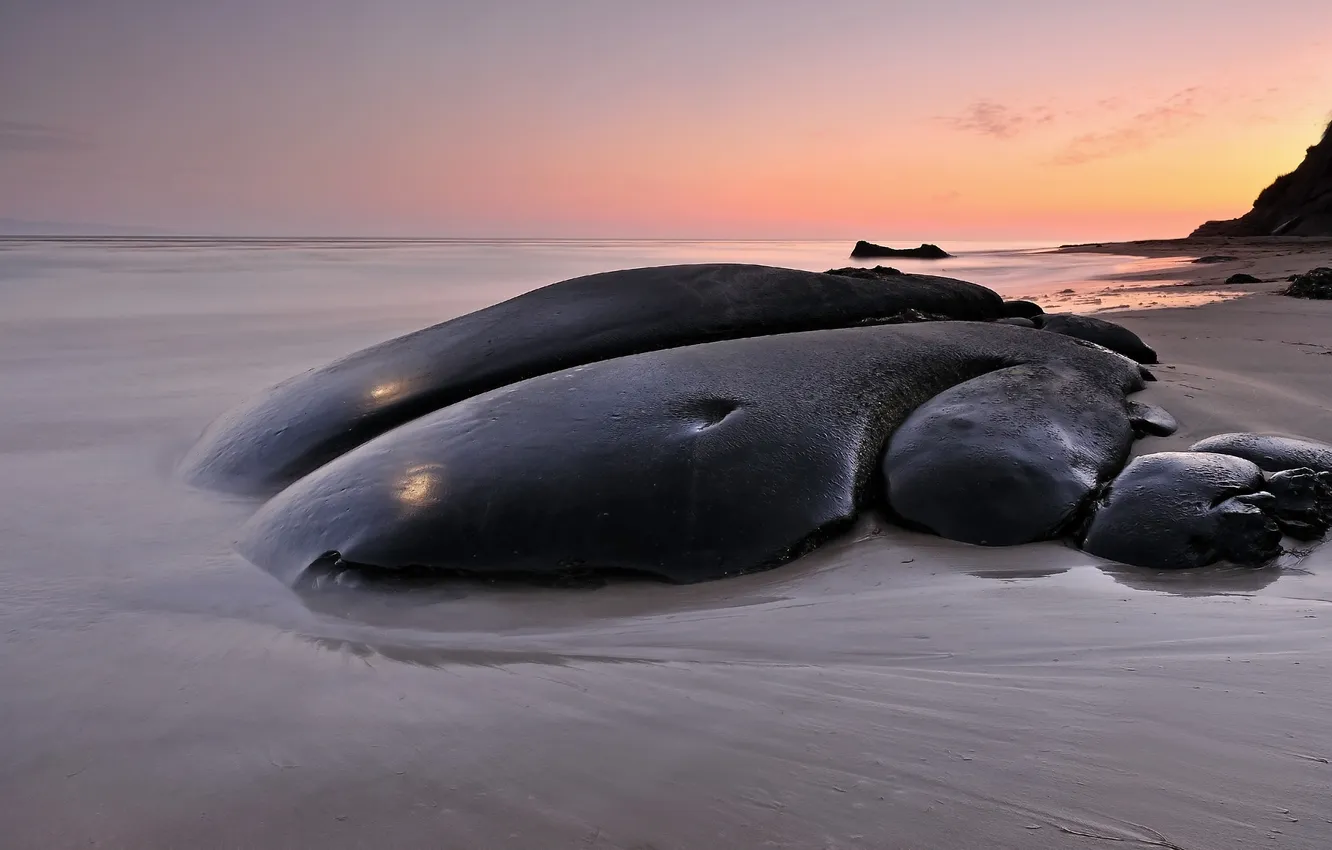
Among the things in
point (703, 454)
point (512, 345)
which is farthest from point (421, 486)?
point (512, 345)

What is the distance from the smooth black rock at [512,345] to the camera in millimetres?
3885

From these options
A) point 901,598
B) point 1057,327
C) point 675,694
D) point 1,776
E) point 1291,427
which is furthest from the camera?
point 1057,327

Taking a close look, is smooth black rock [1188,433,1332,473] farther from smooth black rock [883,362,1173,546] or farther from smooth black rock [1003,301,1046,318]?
smooth black rock [1003,301,1046,318]

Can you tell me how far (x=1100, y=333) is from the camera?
18.7 ft

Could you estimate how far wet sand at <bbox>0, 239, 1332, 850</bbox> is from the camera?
155cm

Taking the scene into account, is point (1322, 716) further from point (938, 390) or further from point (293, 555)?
point (293, 555)

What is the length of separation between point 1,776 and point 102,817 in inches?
12.7

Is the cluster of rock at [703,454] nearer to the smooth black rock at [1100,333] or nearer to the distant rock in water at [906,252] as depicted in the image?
the smooth black rock at [1100,333]

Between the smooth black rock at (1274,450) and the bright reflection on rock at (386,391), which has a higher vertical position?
the bright reflection on rock at (386,391)

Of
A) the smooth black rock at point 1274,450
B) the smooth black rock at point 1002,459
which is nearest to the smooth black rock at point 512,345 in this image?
the smooth black rock at point 1002,459

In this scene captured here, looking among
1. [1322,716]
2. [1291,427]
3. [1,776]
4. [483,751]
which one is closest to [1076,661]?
[1322,716]

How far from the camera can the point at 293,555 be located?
294cm

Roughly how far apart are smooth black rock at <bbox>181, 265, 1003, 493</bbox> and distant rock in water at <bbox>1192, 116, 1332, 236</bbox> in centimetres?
3248

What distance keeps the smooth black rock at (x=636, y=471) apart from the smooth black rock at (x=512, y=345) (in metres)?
0.45
